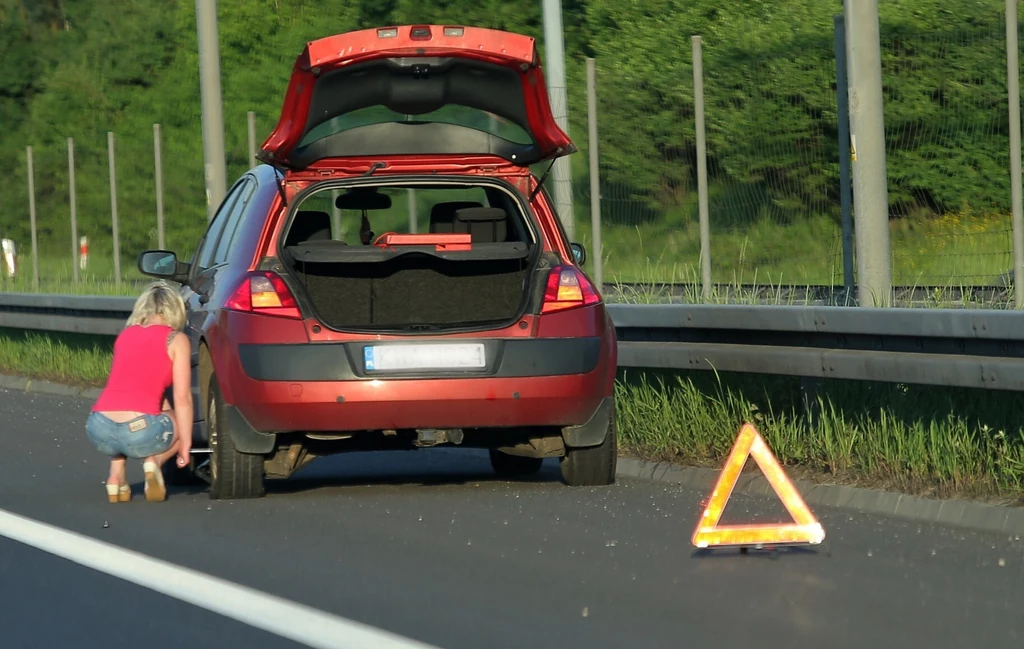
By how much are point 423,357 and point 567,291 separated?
771 millimetres

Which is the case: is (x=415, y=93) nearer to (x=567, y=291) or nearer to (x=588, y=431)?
(x=567, y=291)

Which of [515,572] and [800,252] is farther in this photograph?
[800,252]

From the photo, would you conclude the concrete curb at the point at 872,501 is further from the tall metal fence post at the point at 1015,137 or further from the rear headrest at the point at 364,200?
the tall metal fence post at the point at 1015,137

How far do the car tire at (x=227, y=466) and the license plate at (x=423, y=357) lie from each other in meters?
0.74

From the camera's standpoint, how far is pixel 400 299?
10.0 meters

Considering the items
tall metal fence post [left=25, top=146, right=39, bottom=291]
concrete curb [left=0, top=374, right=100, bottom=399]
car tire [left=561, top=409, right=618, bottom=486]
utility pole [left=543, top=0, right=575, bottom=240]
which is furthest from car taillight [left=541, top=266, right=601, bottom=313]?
tall metal fence post [left=25, top=146, right=39, bottom=291]

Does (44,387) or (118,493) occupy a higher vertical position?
(44,387)

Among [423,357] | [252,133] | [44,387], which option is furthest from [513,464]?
[252,133]

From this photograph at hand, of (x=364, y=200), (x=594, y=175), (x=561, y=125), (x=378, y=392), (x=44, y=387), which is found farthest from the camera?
(x=44, y=387)

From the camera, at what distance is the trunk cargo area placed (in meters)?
9.98

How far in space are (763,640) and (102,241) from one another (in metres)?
22.2

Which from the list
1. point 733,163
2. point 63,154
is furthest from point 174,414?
point 63,154

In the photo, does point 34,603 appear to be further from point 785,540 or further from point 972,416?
point 972,416

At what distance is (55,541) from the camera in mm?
8508
